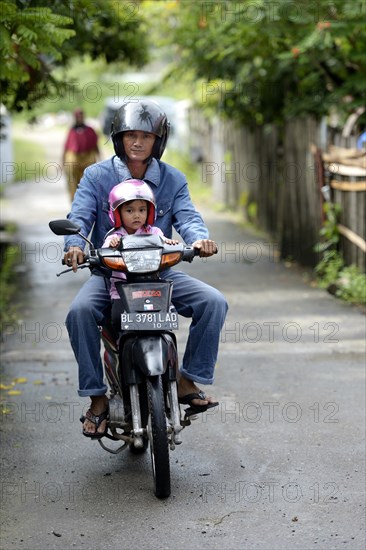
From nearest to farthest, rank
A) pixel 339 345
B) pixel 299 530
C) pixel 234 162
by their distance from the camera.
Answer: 1. pixel 299 530
2. pixel 339 345
3. pixel 234 162

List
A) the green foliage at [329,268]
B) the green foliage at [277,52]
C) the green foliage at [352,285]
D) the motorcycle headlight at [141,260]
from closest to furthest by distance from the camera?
the motorcycle headlight at [141,260] < the green foliage at [352,285] < the green foliage at [277,52] < the green foliage at [329,268]

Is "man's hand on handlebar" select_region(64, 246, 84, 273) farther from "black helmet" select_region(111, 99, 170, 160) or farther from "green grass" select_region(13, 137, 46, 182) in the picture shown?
"green grass" select_region(13, 137, 46, 182)

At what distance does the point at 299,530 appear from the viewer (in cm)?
471

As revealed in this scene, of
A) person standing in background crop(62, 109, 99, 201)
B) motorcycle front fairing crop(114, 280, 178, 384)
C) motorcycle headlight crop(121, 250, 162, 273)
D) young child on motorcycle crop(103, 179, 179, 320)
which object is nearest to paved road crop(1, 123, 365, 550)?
motorcycle front fairing crop(114, 280, 178, 384)

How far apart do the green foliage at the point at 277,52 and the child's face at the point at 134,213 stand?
546 centimetres

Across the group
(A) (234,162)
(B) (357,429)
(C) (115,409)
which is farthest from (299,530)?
(A) (234,162)

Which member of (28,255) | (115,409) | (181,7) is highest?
(181,7)

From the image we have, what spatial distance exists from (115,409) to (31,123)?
9637 millimetres

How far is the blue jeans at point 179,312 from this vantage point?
529 centimetres

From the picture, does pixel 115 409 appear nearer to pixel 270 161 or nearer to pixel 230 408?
pixel 230 408

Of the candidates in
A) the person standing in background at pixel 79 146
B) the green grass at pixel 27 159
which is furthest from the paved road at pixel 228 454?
the green grass at pixel 27 159

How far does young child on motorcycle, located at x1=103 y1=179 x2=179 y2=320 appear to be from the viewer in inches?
208

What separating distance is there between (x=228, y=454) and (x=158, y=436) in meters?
0.99

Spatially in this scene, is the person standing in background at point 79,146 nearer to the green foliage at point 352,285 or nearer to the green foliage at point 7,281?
the green foliage at point 7,281
